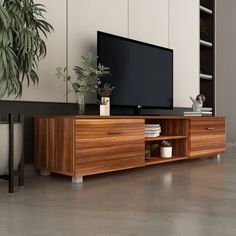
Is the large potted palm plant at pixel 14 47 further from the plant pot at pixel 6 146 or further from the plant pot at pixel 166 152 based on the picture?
the plant pot at pixel 166 152

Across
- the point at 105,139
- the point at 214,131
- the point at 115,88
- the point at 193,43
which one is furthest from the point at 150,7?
the point at 105,139

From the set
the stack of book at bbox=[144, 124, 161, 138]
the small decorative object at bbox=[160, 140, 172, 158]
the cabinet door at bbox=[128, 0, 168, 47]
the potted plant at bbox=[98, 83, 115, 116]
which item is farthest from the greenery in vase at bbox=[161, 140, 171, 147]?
the cabinet door at bbox=[128, 0, 168, 47]

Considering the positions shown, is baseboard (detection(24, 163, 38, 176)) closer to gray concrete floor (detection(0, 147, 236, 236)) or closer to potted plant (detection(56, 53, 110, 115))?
gray concrete floor (detection(0, 147, 236, 236))

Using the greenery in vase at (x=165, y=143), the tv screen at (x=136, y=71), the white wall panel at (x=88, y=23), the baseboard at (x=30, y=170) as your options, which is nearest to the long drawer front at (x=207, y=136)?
the greenery in vase at (x=165, y=143)

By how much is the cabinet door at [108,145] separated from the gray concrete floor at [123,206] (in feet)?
0.43

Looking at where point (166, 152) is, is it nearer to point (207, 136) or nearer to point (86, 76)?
point (207, 136)

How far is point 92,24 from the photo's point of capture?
3.49m

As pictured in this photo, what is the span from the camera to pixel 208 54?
5.46 m

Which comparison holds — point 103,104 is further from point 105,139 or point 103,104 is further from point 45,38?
point 45,38

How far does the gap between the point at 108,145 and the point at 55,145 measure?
1.48ft

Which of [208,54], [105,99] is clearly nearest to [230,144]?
[208,54]

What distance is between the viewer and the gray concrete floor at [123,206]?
1571 mm

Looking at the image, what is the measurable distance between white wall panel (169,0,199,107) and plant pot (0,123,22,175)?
9.00 ft

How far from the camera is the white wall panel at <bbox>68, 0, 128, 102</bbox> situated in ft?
10.9
